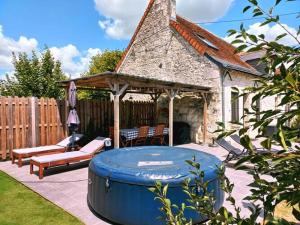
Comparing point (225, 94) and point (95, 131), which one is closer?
point (95, 131)

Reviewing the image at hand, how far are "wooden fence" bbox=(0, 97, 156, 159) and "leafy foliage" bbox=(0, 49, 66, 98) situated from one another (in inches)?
232

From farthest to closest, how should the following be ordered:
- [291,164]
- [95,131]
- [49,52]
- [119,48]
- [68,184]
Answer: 1. [119,48]
2. [49,52]
3. [95,131]
4. [68,184]
5. [291,164]

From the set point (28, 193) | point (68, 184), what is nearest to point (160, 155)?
point (68, 184)

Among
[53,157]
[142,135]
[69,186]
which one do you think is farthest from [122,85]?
[69,186]

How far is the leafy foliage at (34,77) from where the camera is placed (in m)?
16.1

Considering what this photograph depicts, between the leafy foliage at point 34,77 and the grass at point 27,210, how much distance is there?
11.4 meters

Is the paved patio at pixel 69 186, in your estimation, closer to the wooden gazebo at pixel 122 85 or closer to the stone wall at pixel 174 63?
the wooden gazebo at pixel 122 85

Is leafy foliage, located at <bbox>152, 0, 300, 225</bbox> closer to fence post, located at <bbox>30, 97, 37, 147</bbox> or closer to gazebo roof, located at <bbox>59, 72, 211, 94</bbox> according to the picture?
gazebo roof, located at <bbox>59, 72, 211, 94</bbox>

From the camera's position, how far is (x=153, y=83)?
10.4m

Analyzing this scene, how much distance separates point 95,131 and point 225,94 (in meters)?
7.26

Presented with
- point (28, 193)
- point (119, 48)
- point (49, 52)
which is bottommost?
point (28, 193)

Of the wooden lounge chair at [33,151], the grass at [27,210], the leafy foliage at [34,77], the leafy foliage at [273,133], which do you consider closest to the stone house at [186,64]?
the leafy foliage at [34,77]

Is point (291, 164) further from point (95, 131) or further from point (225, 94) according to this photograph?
point (225, 94)

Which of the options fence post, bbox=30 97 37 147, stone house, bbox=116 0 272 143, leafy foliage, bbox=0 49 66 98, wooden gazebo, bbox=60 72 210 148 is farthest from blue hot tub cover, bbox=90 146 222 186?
leafy foliage, bbox=0 49 66 98
